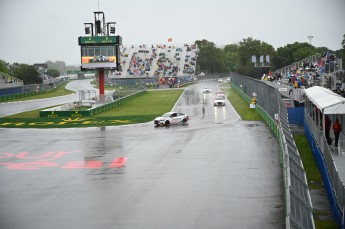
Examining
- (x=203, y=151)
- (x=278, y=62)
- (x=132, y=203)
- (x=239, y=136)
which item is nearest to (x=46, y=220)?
(x=132, y=203)

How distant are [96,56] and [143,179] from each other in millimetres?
49549

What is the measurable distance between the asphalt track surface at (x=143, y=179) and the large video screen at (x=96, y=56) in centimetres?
Result: 3064

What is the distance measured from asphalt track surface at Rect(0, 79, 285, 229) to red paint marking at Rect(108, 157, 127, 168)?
0.06m

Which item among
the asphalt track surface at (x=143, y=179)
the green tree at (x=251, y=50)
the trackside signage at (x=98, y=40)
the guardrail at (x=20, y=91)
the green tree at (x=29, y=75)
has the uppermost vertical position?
the green tree at (x=251, y=50)

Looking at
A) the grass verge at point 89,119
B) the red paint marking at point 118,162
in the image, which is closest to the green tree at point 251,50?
the grass verge at point 89,119

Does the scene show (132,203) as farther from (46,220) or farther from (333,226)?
(333,226)

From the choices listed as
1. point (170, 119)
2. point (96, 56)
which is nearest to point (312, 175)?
point (170, 119)

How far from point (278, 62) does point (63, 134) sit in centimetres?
10223

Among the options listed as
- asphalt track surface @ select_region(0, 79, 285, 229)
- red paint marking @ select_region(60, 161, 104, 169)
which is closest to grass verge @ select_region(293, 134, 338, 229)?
asphalt track surface @ select_region(0, 79, 285, 229)

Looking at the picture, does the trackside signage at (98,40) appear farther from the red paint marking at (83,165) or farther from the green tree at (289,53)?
the green tree at (289,53)

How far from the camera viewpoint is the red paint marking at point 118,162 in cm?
2893

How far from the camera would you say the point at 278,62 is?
13738cm

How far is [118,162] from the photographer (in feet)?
98.3

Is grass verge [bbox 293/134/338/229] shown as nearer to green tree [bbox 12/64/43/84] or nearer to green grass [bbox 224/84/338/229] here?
green grass [bbox 224/84/338/229]
